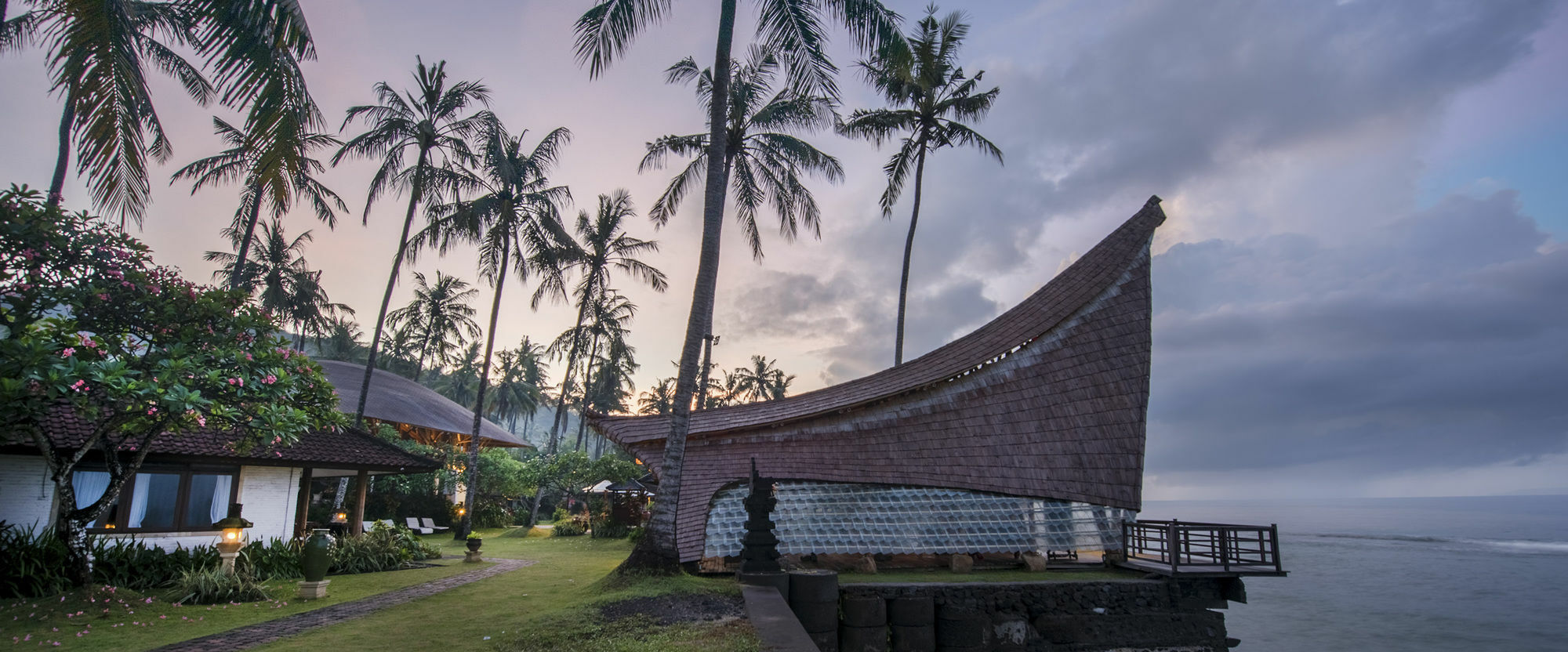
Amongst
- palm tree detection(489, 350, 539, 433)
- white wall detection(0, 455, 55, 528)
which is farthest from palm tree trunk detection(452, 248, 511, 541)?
palm tree detection(489, 350, 539, 433)

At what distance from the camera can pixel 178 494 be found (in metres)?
12.9

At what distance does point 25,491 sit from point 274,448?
3.21m

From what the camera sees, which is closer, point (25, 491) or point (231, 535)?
point (231, 535)

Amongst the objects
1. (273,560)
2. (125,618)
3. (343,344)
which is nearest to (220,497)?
(273,560)

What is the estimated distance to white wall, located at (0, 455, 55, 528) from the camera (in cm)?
1086

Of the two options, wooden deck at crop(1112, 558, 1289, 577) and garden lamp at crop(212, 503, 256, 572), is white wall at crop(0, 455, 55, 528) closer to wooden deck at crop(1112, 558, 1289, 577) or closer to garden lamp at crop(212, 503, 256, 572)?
garden lamp at crop(212, 503, 256, 572)

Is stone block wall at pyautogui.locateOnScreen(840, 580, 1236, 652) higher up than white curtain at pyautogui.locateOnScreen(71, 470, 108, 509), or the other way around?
white curtain at pyautogui.locateOnScreen(71, 470, 108, 509)

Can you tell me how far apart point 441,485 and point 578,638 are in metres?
23.1

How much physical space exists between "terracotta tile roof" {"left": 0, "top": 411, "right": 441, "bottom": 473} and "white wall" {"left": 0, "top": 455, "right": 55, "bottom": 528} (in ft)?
1.34

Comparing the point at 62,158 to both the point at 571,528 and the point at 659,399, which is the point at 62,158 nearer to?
the point at 571,528

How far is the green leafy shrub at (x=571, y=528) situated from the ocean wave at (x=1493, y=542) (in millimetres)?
71519

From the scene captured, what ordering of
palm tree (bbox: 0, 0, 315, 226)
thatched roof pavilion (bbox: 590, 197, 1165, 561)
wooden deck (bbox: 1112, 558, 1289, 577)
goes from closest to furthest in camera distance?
palm tree (bbox: 0, 0, 315, 226) < wooden deck (bbox: 1112, 558, 1289, 577) < thatched roof pavilion (bbox: 590, 197, 1165, 561)

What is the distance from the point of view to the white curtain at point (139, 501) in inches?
485

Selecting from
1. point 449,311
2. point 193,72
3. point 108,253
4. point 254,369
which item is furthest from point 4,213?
point 449,311
